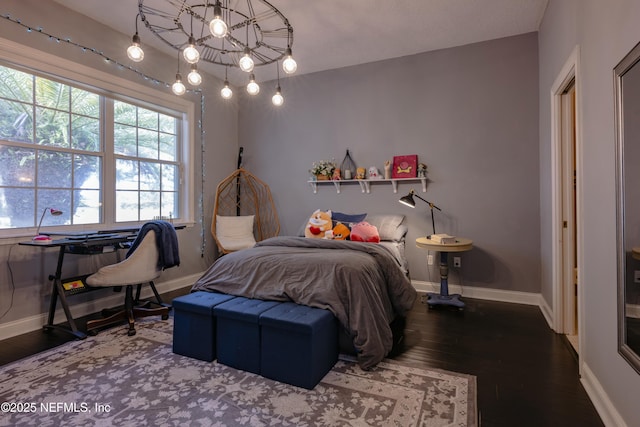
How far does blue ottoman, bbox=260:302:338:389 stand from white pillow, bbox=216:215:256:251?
2497mm

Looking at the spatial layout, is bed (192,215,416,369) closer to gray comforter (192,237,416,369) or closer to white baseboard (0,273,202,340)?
gray comforter (192,237,416,369)

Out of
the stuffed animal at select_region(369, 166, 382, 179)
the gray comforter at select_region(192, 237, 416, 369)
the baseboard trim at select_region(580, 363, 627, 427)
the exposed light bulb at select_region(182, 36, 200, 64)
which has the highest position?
the exposed light bulb at select_region(182, 36, 200, 64)

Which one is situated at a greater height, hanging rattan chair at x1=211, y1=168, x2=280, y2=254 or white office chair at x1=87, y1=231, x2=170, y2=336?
hanging rattan chair at x1=211, y1=168, x2=280, y2=254

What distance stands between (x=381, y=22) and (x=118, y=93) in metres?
2.83

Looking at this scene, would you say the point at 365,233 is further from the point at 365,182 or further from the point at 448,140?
the point at 448,140

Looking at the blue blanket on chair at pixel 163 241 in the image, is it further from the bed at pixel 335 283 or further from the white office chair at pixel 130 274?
the bed at pixel 335 283

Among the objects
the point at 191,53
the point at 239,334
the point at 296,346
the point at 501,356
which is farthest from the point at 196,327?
the point at 501,356

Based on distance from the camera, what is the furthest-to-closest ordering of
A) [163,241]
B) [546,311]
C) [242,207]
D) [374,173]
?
[242,207] → [374,173] → [546,311] → [163,241]

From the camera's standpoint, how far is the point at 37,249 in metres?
2.95

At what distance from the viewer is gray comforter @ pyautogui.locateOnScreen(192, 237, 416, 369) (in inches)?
87.5

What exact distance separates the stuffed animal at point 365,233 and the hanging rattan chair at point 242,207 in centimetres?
155

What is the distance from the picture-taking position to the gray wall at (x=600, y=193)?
4.90 ft

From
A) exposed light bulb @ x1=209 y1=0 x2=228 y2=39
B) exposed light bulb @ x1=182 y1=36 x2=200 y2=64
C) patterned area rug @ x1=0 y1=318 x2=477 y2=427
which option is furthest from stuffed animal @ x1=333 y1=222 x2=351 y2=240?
exposed light bulb @ x1=209 y1=0 x2=228 y2=39

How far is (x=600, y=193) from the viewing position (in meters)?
1.77
